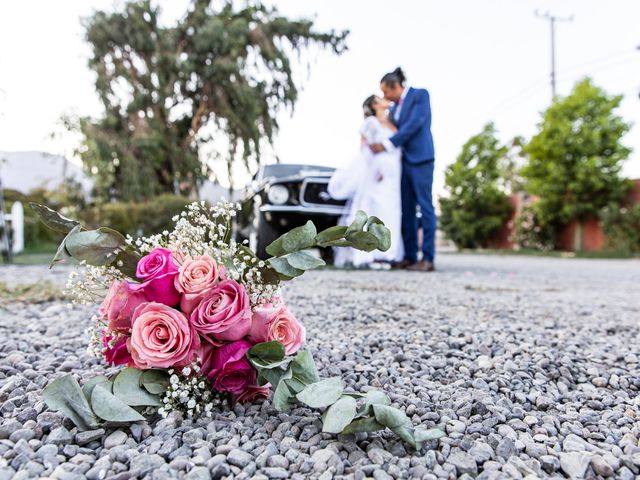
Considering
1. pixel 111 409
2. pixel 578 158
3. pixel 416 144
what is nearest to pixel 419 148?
pixel 416 144

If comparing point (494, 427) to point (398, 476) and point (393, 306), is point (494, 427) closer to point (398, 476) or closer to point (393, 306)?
point (398, 476)

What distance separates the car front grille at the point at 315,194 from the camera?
19.5 ft

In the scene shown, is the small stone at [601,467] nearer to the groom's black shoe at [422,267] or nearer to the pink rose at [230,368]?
the pink rose at [230,368]

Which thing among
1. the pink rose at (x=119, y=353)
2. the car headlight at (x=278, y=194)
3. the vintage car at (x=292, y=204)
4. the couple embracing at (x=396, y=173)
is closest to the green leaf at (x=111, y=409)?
the pink rose at (x=119, y=353)

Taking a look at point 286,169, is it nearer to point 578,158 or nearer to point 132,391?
point 132,391

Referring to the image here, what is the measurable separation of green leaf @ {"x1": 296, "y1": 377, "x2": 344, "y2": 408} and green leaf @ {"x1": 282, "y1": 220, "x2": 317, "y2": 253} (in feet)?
1.02

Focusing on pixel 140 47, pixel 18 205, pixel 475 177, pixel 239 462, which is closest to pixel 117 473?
pixel 239 462

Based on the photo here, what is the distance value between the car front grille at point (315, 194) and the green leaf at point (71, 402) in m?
4.85

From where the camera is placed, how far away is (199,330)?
1.17m

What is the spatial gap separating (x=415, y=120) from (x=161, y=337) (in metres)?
4.49

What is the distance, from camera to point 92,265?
1.21 meters

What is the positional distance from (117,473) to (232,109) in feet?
43.1

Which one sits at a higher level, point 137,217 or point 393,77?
point 393,77

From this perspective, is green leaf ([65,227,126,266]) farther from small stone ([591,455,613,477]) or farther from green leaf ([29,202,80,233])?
small stone ([591,455,613,477])
